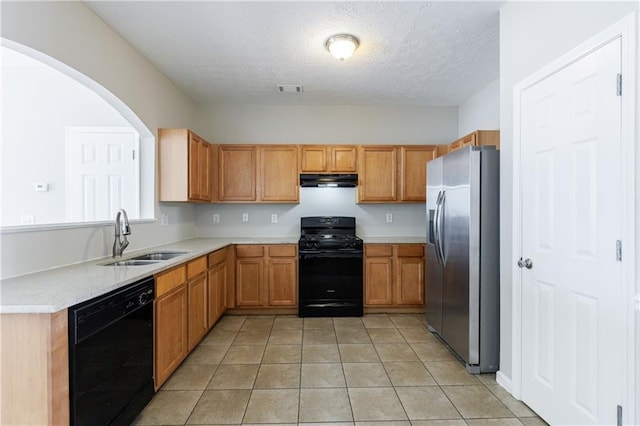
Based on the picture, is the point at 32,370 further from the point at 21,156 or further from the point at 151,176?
the point at 21,156

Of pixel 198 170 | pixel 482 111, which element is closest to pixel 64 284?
pixel 198 170

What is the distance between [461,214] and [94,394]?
8.68ft

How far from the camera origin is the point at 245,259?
12.9ft

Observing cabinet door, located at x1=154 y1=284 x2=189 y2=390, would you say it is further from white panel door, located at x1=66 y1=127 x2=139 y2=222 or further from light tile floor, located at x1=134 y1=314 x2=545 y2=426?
white panel door, located at x1=66 y1=127 x2=139 y2=222

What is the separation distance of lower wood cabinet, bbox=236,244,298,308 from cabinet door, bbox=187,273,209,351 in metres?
0.87

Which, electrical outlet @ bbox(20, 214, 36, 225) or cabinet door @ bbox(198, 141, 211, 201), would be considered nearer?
electrical outlet @ bbox(20, 214, 36, 225)

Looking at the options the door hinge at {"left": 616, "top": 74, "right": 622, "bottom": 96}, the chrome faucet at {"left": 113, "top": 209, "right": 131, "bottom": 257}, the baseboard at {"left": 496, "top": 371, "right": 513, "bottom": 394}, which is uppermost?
the door hinge at {"left": 616, "top": 74, "right": 622, "bottom": 96}

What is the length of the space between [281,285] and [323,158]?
1.75 meters

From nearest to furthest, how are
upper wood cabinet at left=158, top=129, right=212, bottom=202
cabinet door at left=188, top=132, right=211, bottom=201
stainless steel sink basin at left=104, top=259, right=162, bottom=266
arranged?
stainless steel sink basin at left=104, top=259, right=162, bottom=266, upper wood cabinet at left=158, top=129, right=212, bottom=202, cabinet door at left=188, top=132, right=211, bottom=201

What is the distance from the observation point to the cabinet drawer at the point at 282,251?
394cm

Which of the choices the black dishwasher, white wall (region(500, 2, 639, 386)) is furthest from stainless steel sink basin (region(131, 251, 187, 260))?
white wall (region(500, 2, 639, 386))

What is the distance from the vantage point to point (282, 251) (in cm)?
395

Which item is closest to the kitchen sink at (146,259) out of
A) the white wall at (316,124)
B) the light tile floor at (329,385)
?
the light tile floor at (329,385)

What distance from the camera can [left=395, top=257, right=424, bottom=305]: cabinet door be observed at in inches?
157
